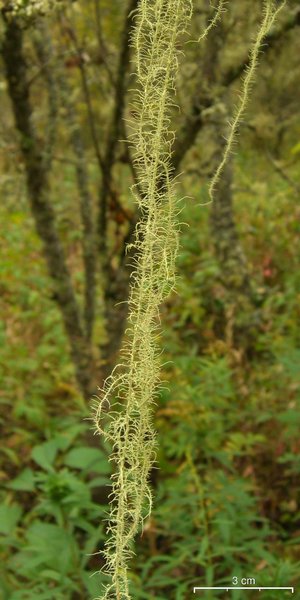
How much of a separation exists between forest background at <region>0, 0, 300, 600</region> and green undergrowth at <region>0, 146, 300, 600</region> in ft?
0.04

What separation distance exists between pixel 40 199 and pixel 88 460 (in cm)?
117

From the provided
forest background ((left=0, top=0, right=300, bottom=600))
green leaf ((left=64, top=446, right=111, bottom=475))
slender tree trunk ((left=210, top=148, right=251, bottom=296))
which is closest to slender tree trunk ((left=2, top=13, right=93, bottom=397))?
forest background ((left=0, top=0, right=300, bottom=600))

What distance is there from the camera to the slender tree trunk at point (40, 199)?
2414 millimetres

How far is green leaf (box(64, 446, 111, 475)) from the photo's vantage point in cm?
239

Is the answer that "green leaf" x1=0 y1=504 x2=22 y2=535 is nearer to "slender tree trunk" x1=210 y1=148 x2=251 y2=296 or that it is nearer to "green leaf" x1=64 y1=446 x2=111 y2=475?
"green leaf" x1=64 y1=446 x2=111 y2=475

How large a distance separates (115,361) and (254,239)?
2922mm

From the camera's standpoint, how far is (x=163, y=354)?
12.8 ft

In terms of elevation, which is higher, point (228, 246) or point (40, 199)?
point (228, 246)

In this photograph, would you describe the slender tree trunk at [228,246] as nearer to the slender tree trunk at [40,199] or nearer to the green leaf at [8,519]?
the slender tree trunk at [40,199]

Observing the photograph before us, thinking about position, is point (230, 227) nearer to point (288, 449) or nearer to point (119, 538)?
point (288, 449)

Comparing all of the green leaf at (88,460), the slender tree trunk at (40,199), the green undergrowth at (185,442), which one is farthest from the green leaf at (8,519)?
the slender tree trunk at (40,199)

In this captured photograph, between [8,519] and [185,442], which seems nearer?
[8,519]

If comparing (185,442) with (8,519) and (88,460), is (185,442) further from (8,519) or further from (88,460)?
(8,519)

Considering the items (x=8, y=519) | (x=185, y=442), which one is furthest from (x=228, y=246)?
(x=8, y=519)
